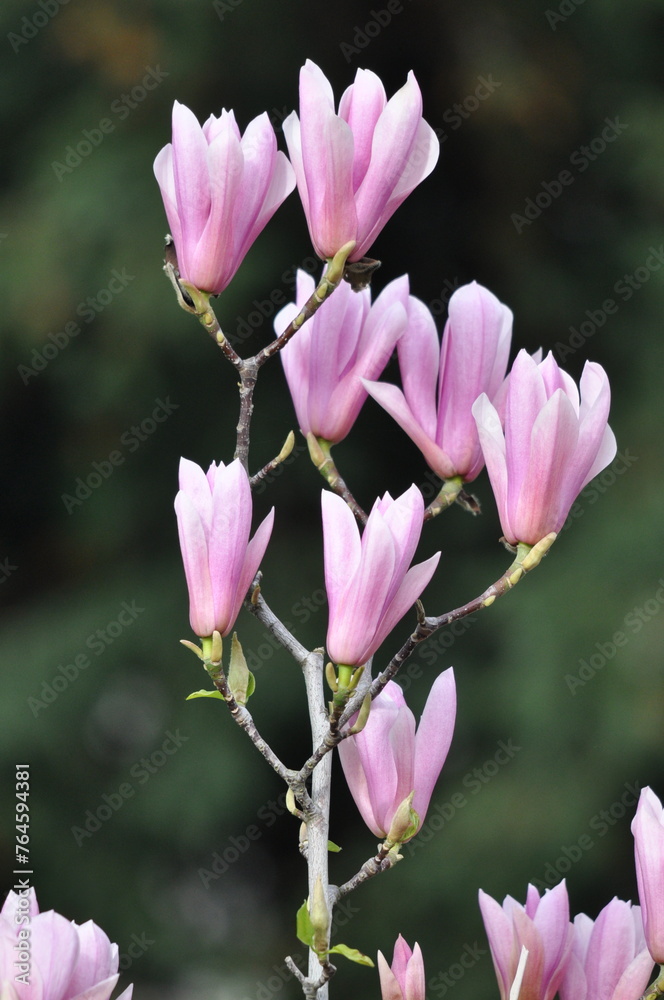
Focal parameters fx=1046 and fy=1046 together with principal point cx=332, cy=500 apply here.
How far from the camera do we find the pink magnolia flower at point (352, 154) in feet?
1.44

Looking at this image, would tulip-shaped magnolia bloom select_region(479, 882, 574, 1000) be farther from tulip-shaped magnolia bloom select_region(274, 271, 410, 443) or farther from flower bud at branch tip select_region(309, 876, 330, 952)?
Answer: tulip-shaped magnolia bloom select_region(274, 271, 410, 443)

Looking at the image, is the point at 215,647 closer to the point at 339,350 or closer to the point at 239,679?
the point at 239,679

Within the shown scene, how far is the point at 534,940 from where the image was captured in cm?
45

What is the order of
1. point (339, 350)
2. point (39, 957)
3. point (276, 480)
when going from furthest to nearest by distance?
point (276, 480), point (339, 350), point (39, 957)

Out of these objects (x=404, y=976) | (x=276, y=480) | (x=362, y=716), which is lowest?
(x=276, y=480)

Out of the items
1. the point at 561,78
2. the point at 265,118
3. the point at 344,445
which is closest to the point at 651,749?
the point at 344,445

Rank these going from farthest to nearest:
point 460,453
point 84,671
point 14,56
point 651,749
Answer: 1. point 14,56
2. point 84,671
3. point 651,749
4. point 460,453

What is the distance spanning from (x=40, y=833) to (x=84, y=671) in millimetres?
308

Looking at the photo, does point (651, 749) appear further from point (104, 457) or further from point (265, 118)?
point (265, 118)

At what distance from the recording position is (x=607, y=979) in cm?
46

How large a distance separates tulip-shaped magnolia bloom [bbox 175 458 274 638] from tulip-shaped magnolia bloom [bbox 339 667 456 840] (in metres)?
0.08

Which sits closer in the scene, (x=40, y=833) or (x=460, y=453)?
→ (x=460, y=453)

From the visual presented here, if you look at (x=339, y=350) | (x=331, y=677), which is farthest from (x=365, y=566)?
(x=339, y=350)

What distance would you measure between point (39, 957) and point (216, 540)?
172mm
